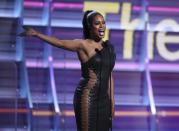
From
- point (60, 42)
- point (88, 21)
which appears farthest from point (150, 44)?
point (60, 42)

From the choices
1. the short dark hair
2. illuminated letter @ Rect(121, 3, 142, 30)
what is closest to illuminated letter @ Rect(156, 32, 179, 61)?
illuminated letter @ Rect(121, 3, 142, 30)

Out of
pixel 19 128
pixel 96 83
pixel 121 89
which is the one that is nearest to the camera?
pixel 96 83

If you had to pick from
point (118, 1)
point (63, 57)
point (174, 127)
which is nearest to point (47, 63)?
point (63, 57)

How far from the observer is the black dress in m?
2.87

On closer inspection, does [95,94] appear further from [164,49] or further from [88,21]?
[164,49]

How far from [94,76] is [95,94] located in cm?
9

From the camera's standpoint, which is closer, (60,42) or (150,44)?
(60,42)

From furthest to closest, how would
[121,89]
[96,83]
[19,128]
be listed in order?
[121,89] → [19,128] → [96,83]

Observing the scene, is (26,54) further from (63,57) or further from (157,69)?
(157,69)

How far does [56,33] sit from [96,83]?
2.37 m

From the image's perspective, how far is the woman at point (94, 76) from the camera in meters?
2.87

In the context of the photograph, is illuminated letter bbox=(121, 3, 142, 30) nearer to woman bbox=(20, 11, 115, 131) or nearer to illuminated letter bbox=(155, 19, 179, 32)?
illuminated letter bbox=(155, 19, 179, 32)

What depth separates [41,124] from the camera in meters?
5.14

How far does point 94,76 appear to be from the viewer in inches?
114
